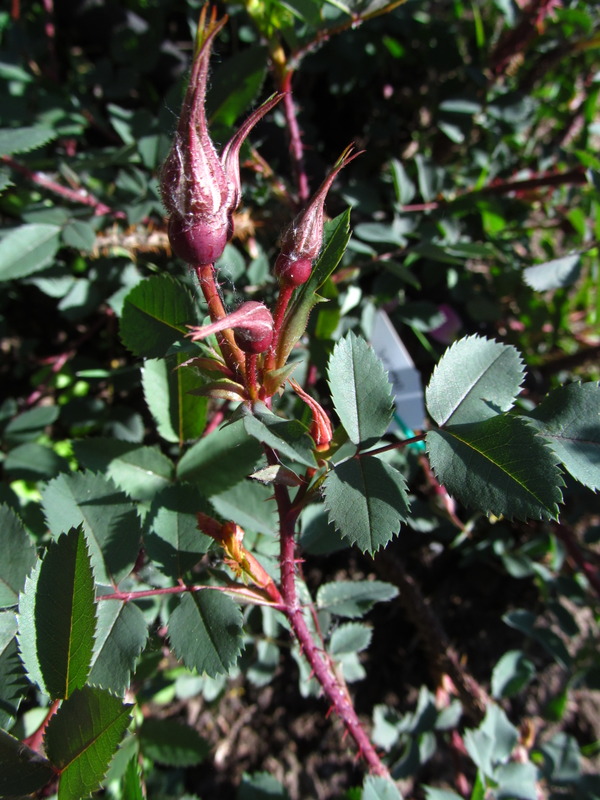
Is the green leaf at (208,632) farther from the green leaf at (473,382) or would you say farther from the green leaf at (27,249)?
the green leaf at (27,249)

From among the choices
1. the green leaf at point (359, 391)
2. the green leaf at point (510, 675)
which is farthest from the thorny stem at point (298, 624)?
the green leaf at point (510, 675)

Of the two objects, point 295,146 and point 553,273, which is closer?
point 295,146

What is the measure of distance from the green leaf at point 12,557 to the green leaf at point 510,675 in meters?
1.23

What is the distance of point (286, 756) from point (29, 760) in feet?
4.23

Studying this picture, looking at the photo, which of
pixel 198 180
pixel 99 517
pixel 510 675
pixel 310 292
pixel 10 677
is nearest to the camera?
pixel 198 180

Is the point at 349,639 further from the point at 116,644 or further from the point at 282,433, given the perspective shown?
the point at 282,433

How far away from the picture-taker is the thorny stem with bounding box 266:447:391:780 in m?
0.77

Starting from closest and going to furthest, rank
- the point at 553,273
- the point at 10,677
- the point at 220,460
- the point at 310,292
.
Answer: the point at 310,292 < the point at 10,677 < the point at 220,460 < the point at 553,273

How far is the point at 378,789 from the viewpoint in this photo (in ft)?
3.39

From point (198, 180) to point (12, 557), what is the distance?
0.61 metres

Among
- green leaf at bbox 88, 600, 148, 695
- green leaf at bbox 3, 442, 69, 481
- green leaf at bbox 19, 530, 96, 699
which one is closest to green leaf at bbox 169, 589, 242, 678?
green leaf at bbox 88, 600, 148, 695

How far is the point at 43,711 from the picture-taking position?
133 centimetres

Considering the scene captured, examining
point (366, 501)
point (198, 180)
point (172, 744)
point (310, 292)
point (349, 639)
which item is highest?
point (198, 180)

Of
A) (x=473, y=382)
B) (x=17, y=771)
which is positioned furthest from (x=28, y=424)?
(x=473, y=382)
